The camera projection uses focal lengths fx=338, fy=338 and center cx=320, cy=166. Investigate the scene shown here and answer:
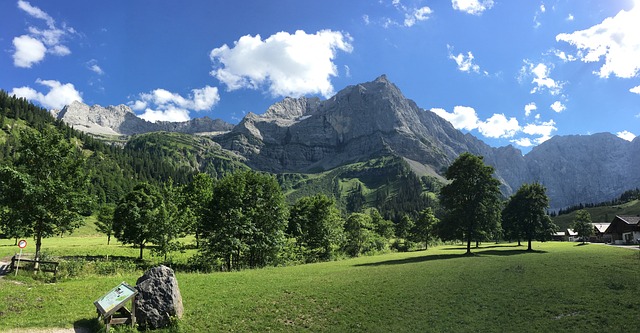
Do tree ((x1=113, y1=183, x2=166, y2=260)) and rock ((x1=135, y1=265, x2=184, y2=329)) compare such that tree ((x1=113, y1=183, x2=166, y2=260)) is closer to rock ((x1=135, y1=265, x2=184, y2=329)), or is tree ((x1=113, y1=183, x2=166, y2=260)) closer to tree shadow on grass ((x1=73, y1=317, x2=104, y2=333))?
tree shadow on grass ((x1=73, y1=317, x2=104, y2=333))

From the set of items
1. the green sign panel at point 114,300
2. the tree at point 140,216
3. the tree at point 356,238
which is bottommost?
the tree at point 356,238

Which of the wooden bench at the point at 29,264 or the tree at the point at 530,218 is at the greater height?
the tree at the point at 530,218

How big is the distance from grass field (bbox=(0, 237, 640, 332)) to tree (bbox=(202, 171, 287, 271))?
14.5m

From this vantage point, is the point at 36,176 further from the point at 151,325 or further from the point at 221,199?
the point at 151,325

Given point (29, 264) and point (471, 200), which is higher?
point (471, 200)

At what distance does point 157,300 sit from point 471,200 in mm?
53763

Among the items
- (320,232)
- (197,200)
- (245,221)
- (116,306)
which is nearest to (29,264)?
(245,221)

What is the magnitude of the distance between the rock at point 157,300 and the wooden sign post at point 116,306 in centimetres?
50

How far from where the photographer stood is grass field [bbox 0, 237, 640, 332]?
18.4 m

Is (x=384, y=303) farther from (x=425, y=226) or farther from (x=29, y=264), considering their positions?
(x=425, y=226)

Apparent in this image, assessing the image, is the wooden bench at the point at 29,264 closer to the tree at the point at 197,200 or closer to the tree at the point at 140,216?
the tree at the point at 140,216

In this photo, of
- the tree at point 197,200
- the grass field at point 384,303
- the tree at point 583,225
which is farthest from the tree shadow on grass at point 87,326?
the tree at point 583,225

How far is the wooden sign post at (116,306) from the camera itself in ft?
55.0

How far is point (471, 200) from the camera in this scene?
59.1 meters
